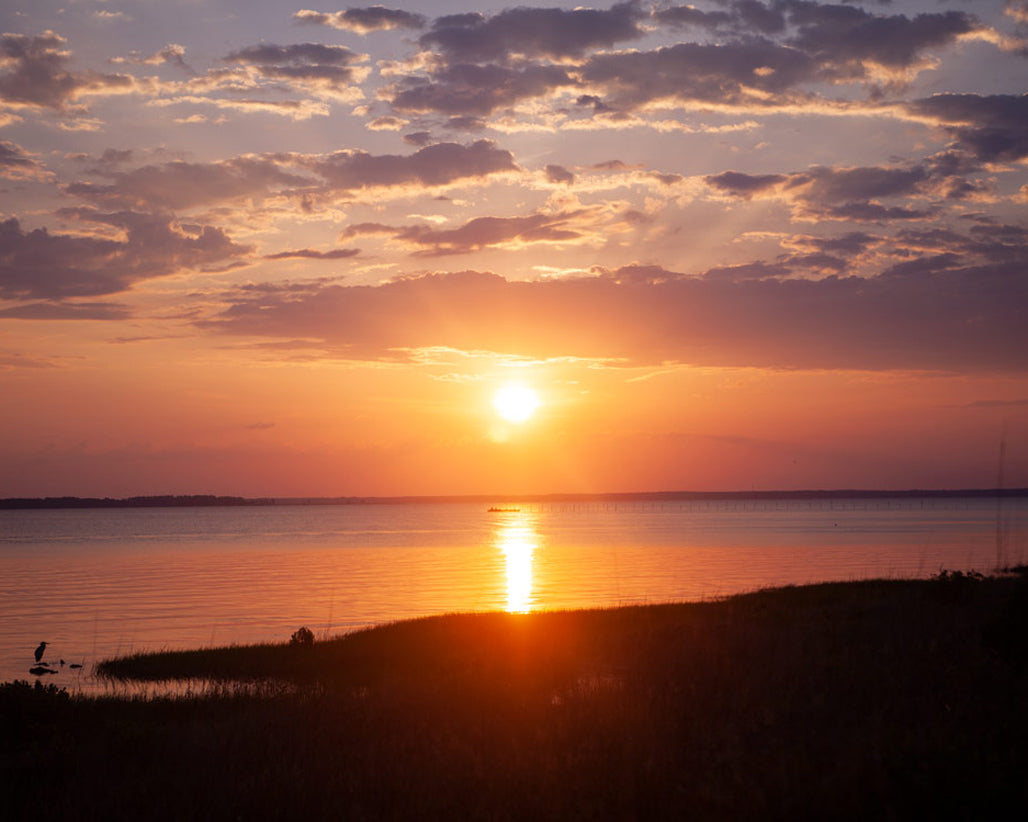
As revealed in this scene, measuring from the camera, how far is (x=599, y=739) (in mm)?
12930

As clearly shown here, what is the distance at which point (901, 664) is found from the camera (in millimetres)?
16859

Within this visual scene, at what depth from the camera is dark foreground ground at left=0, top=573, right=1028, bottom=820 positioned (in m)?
10.3

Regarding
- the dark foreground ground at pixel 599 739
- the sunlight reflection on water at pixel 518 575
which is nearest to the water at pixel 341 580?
the sunlight reflection on water at pixel 518 575

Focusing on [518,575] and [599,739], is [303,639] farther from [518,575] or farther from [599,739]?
[518,575]

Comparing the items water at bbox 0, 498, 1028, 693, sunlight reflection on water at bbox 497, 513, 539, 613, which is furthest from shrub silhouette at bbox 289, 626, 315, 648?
sunlight reflection on water at bbox 497, 513, 539, 613

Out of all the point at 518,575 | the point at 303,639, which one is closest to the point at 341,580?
the point at 518,575

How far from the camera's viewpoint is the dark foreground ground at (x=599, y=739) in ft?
33.7

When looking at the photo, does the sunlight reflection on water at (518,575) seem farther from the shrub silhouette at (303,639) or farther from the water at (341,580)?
the shrub silhouette at (303,639)

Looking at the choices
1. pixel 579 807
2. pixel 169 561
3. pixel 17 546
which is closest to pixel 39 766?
pixel 579 807

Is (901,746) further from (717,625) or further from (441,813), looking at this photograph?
(717,625)

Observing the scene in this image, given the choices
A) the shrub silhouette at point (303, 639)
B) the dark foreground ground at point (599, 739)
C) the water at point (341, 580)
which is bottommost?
the dark foreground ground at point (599, 739)

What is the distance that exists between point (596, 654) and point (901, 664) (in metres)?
8.40

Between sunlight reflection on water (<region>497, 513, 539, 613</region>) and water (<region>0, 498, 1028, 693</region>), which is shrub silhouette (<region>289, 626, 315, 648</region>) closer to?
water (<region>0, 498, 1028, 693</region>)

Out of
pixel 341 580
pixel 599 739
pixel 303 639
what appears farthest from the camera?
pixel 341 580
